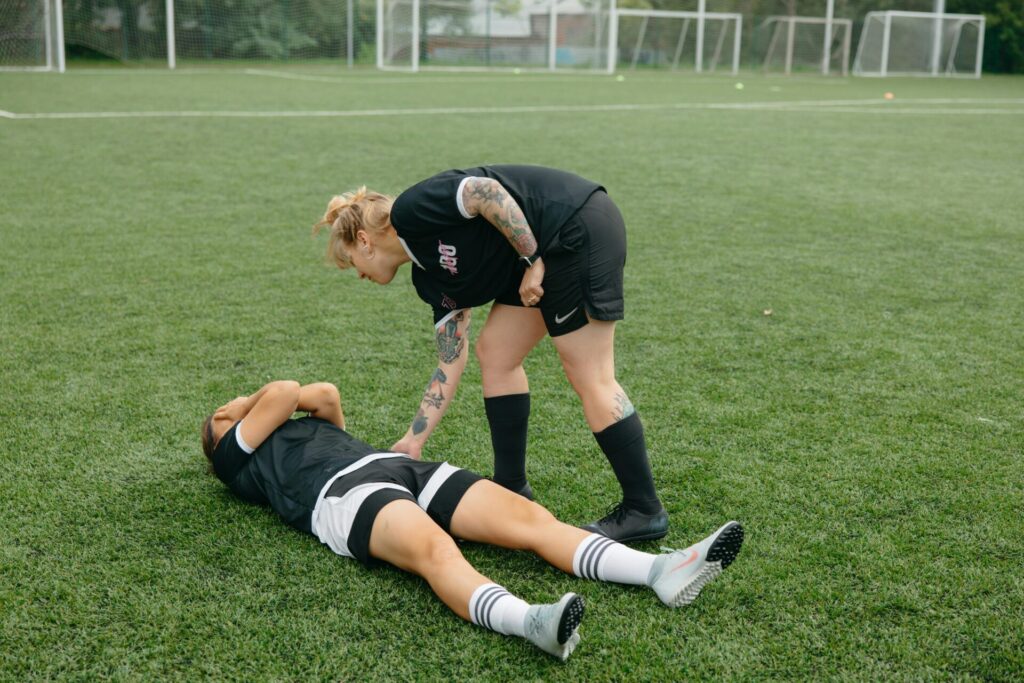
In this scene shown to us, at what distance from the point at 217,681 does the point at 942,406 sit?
292cm

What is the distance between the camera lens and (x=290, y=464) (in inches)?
117

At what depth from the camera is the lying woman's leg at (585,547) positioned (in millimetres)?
2443

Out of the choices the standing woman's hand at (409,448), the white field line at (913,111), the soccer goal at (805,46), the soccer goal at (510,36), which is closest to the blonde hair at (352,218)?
the standing woman's hand at (409,448)

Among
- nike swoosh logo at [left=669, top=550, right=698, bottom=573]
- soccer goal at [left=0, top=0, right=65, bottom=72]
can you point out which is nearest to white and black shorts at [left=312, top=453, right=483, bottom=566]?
nike swoosh logo at [left=669, top=550, right=698, bottom=573]

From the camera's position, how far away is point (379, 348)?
4605 mm

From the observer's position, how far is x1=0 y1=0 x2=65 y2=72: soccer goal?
2105cm

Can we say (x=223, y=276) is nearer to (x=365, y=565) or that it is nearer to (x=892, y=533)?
(x=365, y=565)

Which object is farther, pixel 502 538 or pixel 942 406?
pixel 942 406

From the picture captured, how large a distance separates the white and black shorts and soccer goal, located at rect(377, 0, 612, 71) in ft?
86.4

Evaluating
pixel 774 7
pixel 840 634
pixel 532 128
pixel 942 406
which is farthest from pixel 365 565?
pixel 774 7

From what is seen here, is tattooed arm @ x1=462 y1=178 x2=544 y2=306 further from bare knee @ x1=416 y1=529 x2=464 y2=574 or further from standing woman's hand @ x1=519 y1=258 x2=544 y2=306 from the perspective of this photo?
bare knee @ x1=416 y1=529 x2=464 y2=574

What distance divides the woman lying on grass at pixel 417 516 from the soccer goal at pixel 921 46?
33.2 m

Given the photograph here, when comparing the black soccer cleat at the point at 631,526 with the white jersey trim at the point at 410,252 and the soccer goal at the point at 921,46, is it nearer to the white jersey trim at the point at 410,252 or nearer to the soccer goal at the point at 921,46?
the white jersey trim at the point at 410,252

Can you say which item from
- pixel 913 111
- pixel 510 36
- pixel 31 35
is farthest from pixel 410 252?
pixel 510 36
